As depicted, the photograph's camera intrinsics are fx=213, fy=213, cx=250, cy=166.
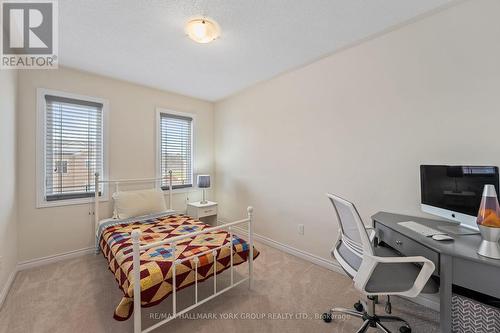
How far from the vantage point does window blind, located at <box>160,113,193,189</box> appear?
366 centimetres

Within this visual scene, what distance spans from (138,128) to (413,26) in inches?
141

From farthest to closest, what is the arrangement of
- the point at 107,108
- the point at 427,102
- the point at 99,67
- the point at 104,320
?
the point at 107,108 → the point at 99,67 → the point at 427,102 → the point at 104,320

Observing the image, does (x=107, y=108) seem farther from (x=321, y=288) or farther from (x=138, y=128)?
(x=321, y=288)

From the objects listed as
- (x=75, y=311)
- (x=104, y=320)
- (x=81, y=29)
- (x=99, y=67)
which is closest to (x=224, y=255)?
(x=104, y=320)

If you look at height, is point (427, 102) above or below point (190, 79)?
below

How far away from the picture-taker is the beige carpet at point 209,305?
1640 mm

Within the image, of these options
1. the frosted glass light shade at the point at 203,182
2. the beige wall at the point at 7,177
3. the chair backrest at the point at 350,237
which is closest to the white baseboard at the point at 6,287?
the beige wall at the point at 7,177

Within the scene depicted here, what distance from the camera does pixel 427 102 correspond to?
1847mm

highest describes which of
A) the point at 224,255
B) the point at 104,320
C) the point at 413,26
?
the point at 413,26

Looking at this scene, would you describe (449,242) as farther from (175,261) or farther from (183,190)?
(183,190)

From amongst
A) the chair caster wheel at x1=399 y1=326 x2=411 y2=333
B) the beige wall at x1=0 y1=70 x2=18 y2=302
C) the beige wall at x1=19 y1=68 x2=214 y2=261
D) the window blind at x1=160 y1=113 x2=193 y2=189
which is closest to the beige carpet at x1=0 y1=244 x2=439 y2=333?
the chair caster wheel at x1=399 y1=326 x2=411 y2=333

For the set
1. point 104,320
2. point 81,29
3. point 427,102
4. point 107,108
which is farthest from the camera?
point 107,108

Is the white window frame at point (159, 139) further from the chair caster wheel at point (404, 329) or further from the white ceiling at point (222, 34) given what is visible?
the chair caster wheel at point (404, 329)

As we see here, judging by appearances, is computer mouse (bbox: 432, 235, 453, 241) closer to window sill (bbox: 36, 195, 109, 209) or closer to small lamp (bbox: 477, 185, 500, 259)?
small lamp (bbox: 477, 185, 500, 259)
